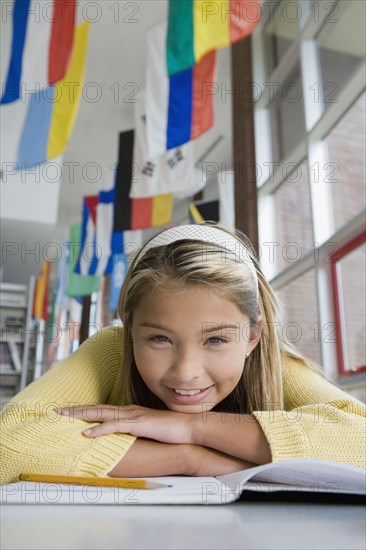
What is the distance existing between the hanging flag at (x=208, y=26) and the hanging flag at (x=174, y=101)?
394 mm

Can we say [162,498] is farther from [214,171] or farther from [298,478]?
[214,171]

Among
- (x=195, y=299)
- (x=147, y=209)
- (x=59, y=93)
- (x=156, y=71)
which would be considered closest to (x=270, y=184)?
(x=147, y=209)

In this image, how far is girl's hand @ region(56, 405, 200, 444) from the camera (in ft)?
2.82

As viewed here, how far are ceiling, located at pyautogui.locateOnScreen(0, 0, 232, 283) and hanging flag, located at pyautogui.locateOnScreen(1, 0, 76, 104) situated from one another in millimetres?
1125

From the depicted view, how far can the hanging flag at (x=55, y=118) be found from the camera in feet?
10.9

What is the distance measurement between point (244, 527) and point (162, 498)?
0.12 m

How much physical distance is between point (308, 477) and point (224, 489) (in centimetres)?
11

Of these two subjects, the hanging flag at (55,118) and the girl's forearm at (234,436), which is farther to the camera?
the hanging flag at (55,118)

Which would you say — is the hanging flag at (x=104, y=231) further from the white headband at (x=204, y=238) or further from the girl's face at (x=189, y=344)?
the girl's face at (x=189, y=344)

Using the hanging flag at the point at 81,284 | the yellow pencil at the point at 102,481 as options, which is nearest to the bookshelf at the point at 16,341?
the hanging flag at the point at 81,284

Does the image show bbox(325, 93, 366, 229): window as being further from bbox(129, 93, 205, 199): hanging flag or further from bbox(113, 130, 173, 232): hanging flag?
bbox(113, 130, 173, 232): hanging flag

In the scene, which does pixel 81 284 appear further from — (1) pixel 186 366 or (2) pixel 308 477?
(2) pixel 308 477

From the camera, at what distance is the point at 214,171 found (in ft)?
25.0

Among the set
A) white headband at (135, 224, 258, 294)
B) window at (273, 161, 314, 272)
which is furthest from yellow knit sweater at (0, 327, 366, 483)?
window at (273, 161, 314, 272)
